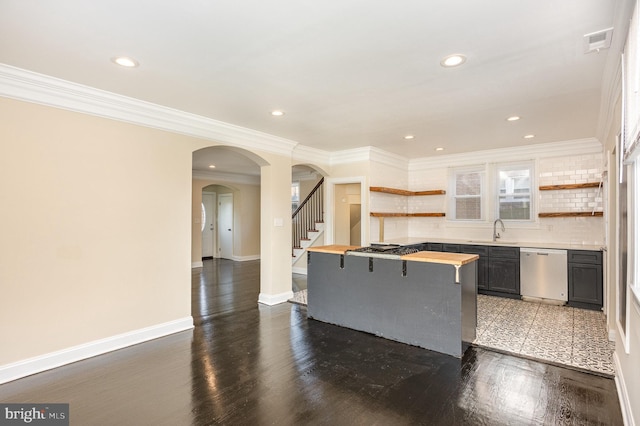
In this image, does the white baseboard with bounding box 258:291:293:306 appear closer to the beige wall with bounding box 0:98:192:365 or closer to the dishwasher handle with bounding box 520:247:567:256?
the beige wall with bounding box 0:98:192:365

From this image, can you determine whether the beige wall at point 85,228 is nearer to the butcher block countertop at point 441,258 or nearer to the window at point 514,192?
the butcher block countertop at point 441,258

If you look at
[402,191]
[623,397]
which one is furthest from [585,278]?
[402,191]

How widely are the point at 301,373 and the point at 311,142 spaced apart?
3.49 meters

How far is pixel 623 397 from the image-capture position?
225cm

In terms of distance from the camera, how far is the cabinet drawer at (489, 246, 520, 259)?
512 cm

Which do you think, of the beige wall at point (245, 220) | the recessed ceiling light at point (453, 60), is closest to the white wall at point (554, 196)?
the recessed ceiling light at point (453, 60)

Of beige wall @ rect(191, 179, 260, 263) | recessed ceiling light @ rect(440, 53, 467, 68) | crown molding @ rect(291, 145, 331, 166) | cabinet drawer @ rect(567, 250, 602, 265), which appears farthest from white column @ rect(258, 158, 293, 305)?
beige wall @ rect(191, 179, 260, 263)

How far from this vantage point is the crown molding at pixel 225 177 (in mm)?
8461

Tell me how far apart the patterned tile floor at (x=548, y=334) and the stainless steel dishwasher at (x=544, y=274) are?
177 millimetres

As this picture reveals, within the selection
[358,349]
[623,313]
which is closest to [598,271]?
[623,313]

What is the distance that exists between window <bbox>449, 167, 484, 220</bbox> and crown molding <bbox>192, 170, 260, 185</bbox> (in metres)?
5.54

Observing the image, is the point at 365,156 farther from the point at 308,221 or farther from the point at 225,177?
the point at 225,177

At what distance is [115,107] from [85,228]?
1232 mm

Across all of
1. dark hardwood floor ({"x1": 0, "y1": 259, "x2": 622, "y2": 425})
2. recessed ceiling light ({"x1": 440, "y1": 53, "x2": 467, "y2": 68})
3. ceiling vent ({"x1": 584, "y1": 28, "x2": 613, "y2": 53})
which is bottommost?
dark hardwood floor ({"x1": 0, "y1": 259, "x2": 622, "y2": 425})
